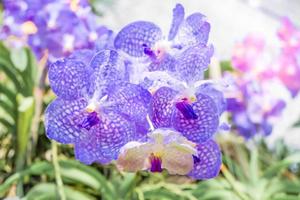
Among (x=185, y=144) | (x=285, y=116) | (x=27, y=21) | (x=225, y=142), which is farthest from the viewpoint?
(x=285, y=116)

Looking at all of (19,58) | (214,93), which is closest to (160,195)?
(214,93)

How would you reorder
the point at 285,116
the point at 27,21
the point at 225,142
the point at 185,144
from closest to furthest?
the point at 185,144, the point at 27,21, the point at 225,142, the point at 285,116

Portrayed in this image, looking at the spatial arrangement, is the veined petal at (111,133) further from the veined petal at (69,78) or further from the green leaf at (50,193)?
the green leaf at (50,193)

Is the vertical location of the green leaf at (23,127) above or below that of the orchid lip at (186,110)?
Result: below

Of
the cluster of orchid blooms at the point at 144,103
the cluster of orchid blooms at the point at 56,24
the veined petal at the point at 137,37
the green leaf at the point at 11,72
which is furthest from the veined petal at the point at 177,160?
the green leaf at the point at 11,72

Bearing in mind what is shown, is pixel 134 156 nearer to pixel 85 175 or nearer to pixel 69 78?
pixel 69 78

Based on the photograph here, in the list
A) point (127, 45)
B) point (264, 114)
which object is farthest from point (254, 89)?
point (127, 45)

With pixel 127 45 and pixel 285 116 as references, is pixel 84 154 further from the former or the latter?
pixel 285 116

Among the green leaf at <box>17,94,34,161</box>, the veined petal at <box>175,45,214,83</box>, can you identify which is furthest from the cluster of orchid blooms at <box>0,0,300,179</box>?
the green leaf at <box>17,94,34,161</box>
